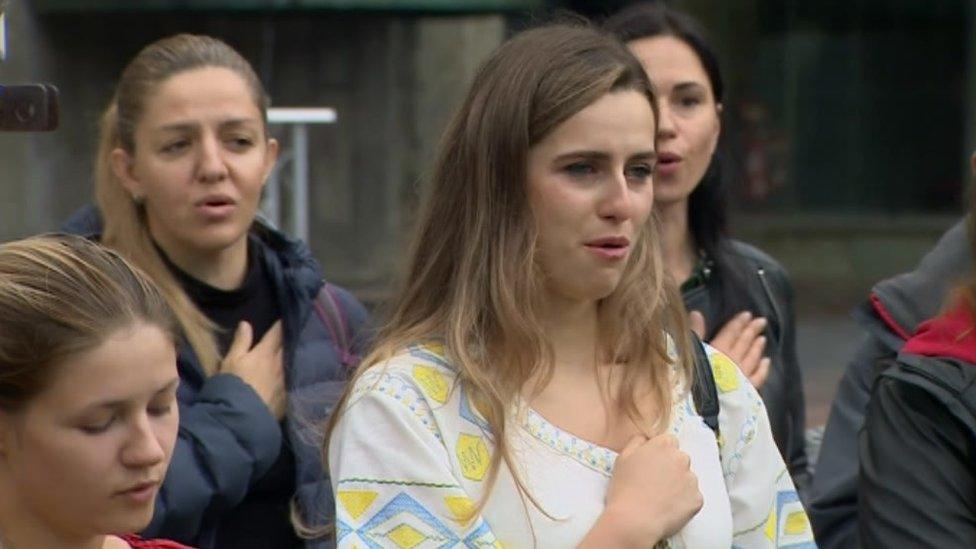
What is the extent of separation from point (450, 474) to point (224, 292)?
141cm

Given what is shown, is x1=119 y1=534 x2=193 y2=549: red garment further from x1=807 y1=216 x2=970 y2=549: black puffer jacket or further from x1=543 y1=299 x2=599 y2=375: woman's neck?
x1=807 y1=216 x2=970 y2=549: black puffer jacket

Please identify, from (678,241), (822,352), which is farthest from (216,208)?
(822,352)

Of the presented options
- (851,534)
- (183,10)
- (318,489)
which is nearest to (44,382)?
(318,489)

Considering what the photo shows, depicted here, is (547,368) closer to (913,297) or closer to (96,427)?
(96,427)

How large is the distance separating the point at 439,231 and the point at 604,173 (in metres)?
0.30

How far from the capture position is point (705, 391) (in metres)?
3.21

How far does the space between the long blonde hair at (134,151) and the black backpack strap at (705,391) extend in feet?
3.92

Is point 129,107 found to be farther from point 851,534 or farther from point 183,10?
point 183,10

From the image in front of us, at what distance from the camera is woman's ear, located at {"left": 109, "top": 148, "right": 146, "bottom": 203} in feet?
13.9

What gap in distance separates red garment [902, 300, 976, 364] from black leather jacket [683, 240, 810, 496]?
0.79 m

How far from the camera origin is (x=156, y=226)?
166 inches

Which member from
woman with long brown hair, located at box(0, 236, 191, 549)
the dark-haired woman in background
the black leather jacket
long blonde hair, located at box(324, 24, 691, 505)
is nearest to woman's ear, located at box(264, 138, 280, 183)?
the dark-haired woman in background

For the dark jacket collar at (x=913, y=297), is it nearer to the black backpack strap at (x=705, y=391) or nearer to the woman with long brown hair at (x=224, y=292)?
the black backpack strap at (x=705, y=391)

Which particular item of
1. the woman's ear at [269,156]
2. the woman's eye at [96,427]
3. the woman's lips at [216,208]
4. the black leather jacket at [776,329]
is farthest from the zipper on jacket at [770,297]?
the woman's eye at [96,427]
